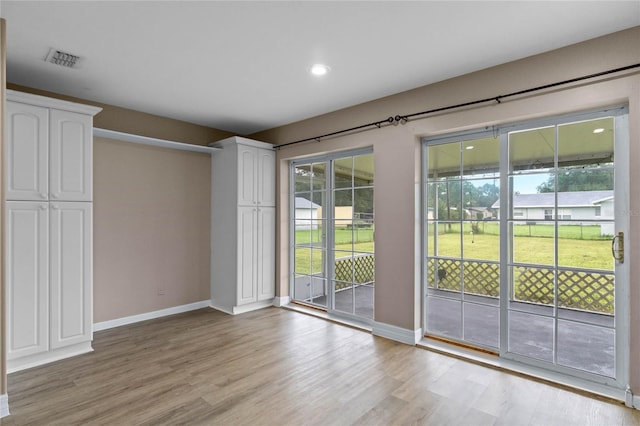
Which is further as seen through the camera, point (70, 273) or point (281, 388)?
point (70, 273)

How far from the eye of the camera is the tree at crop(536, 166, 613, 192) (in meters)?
2.46

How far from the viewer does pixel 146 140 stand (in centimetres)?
390

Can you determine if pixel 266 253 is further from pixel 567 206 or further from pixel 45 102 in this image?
pixel 567 206

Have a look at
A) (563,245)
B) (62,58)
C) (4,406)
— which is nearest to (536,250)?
(563,245)

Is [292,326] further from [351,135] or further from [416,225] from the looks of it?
[351,135]

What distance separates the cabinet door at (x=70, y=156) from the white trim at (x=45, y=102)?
0.04m

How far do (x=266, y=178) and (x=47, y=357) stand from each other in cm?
296

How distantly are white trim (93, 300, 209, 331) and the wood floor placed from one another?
1.20 feet

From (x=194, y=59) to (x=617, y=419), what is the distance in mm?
3855

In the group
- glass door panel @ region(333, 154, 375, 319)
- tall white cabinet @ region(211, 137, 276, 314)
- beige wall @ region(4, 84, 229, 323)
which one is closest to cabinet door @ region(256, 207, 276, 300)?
tall white cabinet @ region(211, 137, 276, 314)

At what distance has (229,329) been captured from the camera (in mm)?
3758

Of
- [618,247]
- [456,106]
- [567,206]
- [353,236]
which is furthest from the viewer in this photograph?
[353,236]

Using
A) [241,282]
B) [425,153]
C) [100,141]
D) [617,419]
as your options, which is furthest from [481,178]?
[100,141]

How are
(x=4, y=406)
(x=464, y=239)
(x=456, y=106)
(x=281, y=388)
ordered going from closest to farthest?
1. (x=4, y=406)
2. (x=281, y=388)
3. (x=456, y=106)
4. (x=464, y=239)
